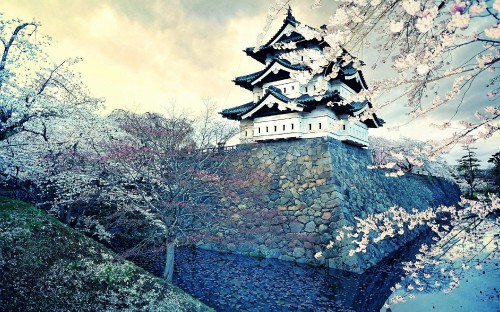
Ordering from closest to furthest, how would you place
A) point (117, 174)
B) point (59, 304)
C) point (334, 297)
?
1. point (59, 304)
2. point (334, 297)
3. point (117, 174)

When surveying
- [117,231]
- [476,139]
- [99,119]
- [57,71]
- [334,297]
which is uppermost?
[57,71]

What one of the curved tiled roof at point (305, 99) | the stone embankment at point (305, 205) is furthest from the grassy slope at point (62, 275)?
the curved tiled roof at point (305, 99)

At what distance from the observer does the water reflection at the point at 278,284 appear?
6773mm

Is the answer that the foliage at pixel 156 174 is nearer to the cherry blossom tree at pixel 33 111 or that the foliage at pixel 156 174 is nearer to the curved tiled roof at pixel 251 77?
the cherry blossom tree at pixel 33 111

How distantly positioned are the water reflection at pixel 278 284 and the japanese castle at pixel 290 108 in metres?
5.75

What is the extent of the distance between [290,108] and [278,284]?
7.27 metres

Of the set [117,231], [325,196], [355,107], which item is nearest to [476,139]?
[325,196]

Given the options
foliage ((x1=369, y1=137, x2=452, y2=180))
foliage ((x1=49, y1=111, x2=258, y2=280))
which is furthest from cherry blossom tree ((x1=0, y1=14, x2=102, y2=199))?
foliage ((x1=369, y1=137, x2=452, y2=180))

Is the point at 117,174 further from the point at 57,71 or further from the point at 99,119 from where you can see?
the point at 57,71

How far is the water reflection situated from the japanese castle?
5753 millimetres

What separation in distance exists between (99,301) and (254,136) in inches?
381

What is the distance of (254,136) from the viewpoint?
1306 cm

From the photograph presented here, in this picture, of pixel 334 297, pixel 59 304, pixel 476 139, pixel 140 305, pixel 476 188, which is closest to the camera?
pixel 476 139

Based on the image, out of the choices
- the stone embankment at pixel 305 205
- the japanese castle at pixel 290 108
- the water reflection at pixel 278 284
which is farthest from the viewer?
the japanese castle at pixel 290 108
